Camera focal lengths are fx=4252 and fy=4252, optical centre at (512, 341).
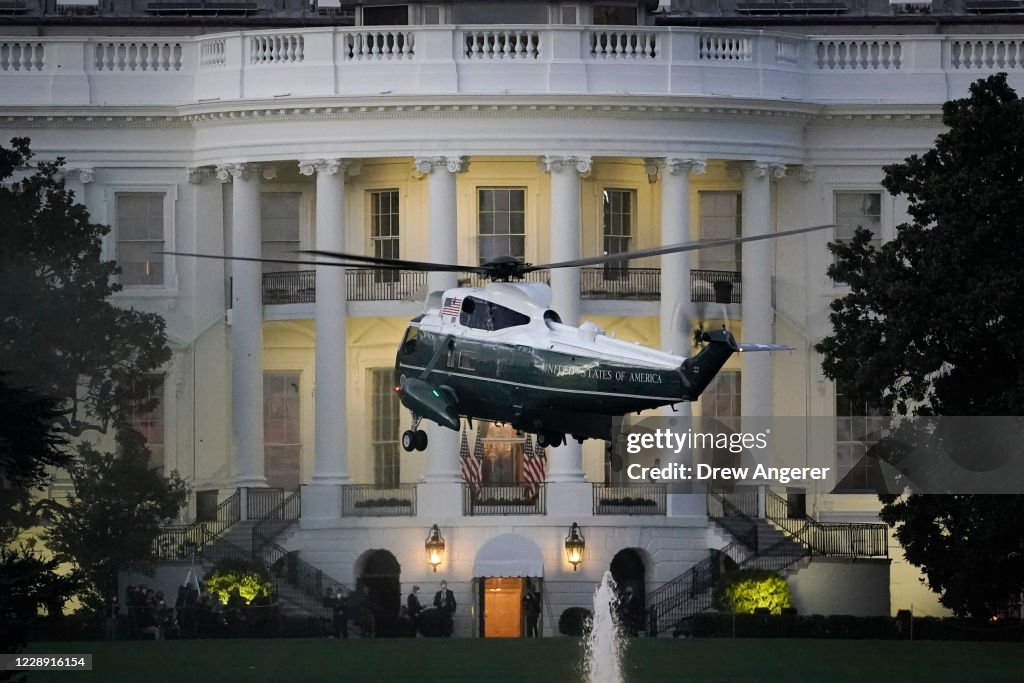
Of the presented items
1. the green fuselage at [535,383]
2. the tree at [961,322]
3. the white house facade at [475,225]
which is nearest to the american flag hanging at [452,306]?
the green fuselage at [535,383]

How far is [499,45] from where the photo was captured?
4075 inches

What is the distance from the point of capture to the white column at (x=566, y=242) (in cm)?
10238

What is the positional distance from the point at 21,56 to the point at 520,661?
81.9 ft

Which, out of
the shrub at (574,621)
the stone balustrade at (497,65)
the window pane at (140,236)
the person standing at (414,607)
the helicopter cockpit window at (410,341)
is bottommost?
the shrub at (574,621)

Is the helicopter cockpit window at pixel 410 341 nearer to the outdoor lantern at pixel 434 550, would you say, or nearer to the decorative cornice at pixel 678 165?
the outdoor lantern at pixel 434 550

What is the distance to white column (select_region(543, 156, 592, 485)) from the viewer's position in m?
102

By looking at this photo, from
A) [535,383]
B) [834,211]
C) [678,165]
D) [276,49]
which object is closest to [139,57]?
[276,49]

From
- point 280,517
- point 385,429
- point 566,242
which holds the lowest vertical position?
point 280,517

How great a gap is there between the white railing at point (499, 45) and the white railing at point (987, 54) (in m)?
10.7

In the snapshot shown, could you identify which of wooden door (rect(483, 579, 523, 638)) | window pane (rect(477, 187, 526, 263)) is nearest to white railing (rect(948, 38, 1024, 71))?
window pane (rect(477, 187, 526, 263))

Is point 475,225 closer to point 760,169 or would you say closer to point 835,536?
point 760,169

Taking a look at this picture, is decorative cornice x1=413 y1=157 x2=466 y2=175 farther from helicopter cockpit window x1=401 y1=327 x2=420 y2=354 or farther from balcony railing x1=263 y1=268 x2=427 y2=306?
helicopter cockpit window x1=401 y1=327 x2=420 y2=354

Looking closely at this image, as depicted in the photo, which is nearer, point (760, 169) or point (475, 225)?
point (760, 169)

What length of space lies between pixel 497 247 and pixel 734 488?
27.2 ft
